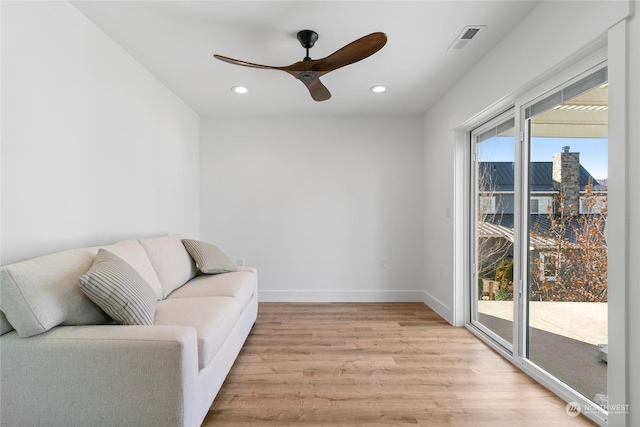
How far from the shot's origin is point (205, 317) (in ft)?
6.07

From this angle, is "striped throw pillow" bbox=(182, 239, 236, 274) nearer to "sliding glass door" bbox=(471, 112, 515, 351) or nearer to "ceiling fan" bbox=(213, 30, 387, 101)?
"ceiling fan" bbox=(213, 30, 387, 101)

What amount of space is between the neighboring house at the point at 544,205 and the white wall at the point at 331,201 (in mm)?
1353

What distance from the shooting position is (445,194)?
3494mm

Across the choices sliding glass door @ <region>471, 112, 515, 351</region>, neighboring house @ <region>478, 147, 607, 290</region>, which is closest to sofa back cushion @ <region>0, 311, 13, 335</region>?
neighboring house @ <region>478, 147, 607, 290</region>

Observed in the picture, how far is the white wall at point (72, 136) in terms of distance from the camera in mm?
1662

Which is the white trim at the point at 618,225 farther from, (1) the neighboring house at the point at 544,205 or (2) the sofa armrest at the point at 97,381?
(2) the sofa armrest at the point at 97,381

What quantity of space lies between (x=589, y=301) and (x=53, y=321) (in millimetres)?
2779

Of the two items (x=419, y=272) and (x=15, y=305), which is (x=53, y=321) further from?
(x=419, y=272)

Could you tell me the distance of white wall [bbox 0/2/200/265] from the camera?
166 centimetres

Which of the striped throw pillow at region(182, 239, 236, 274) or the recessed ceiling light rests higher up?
the recessed ceiling light

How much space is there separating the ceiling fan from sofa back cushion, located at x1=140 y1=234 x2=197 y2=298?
4.93ft

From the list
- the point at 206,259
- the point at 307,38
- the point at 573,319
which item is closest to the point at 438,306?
the point at 573,319

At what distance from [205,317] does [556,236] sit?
225 cm

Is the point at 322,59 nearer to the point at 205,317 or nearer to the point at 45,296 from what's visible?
the point at 205,317
